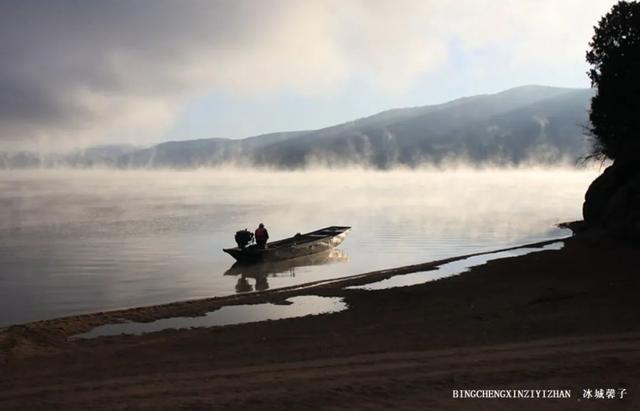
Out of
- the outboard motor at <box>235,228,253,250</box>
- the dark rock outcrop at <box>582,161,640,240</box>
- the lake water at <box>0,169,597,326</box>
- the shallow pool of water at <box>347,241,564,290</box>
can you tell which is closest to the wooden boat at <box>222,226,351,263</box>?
the outboard motor at <box>235,228,253,250</box>

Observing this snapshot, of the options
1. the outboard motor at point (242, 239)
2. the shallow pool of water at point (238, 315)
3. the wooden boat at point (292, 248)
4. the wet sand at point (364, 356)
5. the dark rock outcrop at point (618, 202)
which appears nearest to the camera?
the wet sand at point (364, 356)

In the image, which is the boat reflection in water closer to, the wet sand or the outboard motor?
the outboard motor

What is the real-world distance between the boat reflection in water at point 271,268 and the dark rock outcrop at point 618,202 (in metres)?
16.7

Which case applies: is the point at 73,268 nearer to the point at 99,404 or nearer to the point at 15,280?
the point at 15,280

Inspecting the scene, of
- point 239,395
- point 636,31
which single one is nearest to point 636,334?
point 239,395

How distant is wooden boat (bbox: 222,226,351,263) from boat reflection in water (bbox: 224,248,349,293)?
0.31 m

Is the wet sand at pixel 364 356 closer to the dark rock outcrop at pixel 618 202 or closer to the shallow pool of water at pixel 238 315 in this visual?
the shallow pool of water at pixel 238 315

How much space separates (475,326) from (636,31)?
3389 cm

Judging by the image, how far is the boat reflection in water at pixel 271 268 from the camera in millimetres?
26969

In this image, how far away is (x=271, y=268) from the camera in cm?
3170

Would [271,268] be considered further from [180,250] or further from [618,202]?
[618,202]

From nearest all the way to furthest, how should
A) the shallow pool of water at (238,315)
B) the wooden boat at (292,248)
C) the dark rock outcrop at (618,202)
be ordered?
the shallow pool of water at (238,315) → the dark rock outcrop at (618,202) → the wooden boat at (292,248)

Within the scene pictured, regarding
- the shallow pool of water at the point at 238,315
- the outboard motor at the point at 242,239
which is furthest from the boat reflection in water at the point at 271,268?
the shallow pool of water at the point at 238,315

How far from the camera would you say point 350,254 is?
123ft
